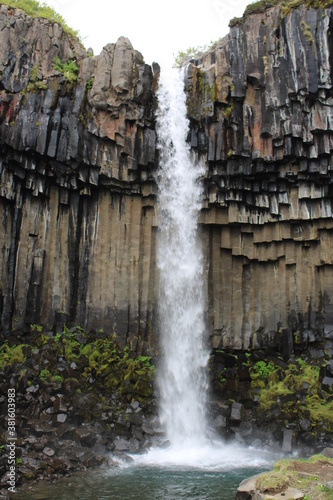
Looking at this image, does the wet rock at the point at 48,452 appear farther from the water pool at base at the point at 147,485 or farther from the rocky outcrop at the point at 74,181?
the rocky outcrop at the point at 74,181

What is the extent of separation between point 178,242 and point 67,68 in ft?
21.8

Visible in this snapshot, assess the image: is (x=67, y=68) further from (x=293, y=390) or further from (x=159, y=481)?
(x=159, y=481)

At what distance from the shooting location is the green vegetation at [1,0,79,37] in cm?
1612

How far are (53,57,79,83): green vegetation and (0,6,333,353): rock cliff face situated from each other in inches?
2.7

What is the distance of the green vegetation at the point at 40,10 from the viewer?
1612 centimetres

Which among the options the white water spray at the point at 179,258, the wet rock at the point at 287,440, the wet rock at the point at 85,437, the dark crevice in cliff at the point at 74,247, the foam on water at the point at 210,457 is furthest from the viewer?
the dark crevice in cliff at the point at 74,247

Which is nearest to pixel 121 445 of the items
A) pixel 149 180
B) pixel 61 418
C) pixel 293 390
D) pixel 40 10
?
pixel 61 418

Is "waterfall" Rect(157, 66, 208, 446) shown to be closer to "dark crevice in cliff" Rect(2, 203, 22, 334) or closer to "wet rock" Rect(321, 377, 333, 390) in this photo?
"wet rock" Rect(321, 377, 333, 390)

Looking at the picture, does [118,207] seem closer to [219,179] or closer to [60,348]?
[219,179]

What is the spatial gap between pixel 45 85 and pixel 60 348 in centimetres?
797

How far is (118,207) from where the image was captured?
16562mm

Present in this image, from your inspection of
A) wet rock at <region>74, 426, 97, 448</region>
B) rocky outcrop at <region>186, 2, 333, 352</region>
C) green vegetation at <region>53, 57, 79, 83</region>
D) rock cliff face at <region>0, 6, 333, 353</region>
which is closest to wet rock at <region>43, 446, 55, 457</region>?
wet rock at <region>74, 426, 97, 448</region>

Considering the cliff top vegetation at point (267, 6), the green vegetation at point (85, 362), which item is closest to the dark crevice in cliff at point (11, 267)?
the green vegetation at point (85, 362)

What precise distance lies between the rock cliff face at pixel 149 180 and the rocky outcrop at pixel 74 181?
1.7 inches
